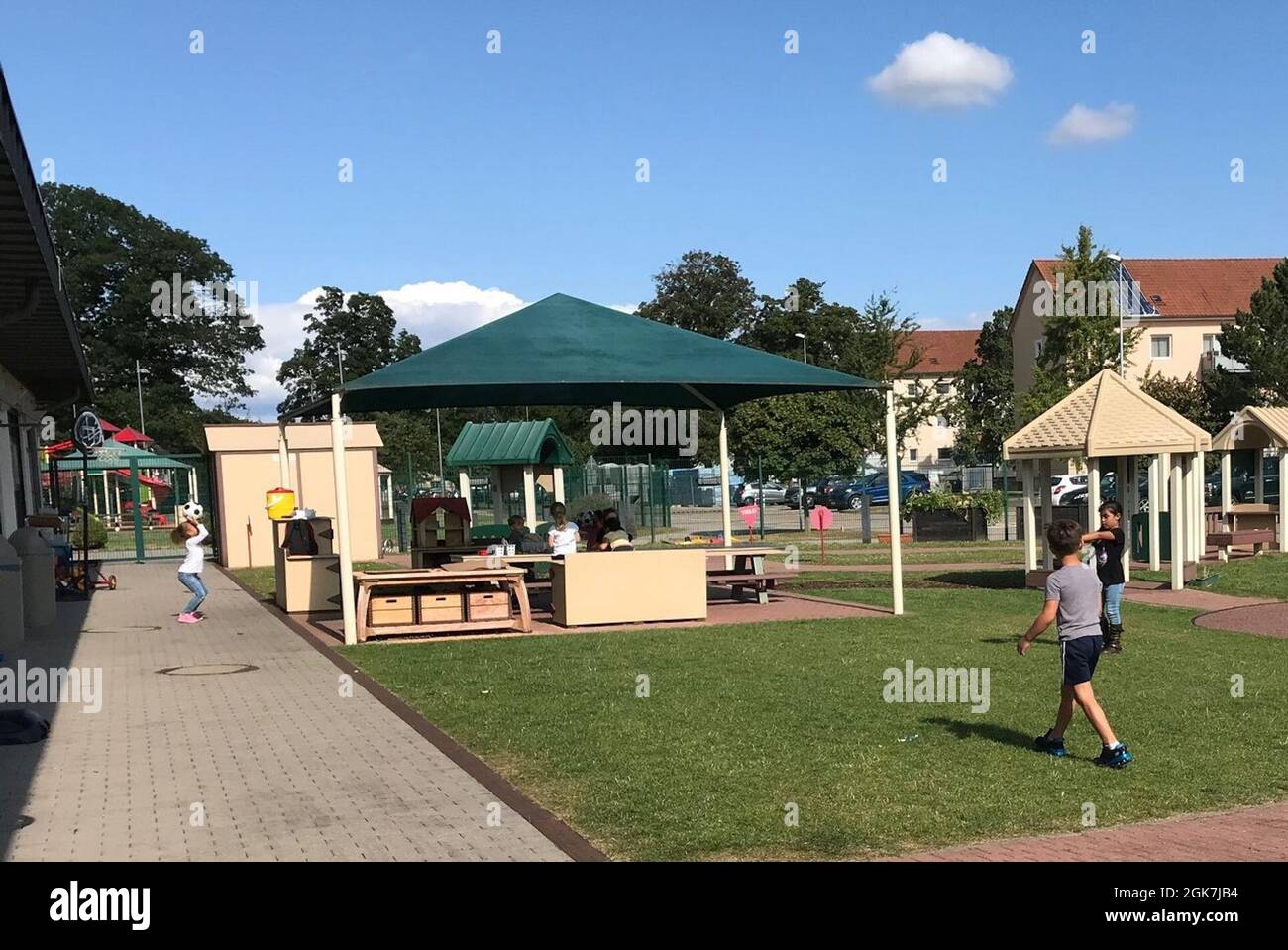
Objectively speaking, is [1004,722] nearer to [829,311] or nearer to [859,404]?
[859,404]

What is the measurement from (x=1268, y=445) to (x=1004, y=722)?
68.4 feet

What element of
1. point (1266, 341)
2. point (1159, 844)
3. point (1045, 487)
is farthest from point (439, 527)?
point (1266, 341)

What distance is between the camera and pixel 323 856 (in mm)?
6211

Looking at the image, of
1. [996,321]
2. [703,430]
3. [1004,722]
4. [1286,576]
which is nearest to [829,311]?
[703,430]

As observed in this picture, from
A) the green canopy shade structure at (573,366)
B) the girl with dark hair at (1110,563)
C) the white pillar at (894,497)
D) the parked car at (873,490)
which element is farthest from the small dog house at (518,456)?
the parked car at (873,490)

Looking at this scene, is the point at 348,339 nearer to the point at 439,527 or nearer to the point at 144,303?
the point at 144,303

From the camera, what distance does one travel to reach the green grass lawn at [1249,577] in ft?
61.8

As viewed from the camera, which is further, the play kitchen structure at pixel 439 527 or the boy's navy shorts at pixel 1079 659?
the play kitchen structure at pixel 439 527

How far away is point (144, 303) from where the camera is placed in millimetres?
86625

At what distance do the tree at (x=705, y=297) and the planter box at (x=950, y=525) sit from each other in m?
53.0

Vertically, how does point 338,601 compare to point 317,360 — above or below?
below

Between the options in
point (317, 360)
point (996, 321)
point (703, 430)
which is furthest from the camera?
point (317, 360)

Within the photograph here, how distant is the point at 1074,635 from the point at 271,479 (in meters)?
24.9

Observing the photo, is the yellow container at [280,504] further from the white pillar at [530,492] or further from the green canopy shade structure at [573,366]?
the white pillar at [530,492]
